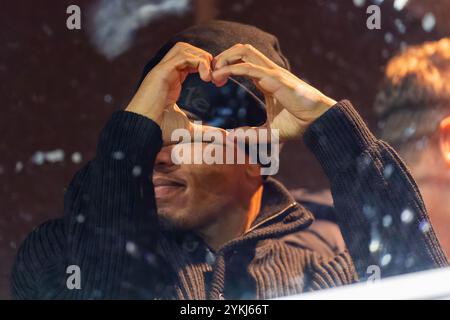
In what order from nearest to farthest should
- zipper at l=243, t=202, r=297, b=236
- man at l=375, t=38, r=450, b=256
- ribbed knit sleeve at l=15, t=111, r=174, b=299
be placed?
ribbed knit sleeve at l=15, t=111, r=174, b=299 → zipper at l=243, t=202, r=297, b=236 → man at l=375, t=38, r=450, b=256

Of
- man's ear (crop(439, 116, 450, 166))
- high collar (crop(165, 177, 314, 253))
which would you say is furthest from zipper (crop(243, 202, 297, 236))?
man's ear (crop(439, 116, 450, 166))

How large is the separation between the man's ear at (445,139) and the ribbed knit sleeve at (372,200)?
0.86 ft

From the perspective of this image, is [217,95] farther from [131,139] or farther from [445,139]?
[445,139]

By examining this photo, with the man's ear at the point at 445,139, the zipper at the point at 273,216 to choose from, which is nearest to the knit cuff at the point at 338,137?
the zipper at the point at 273,216

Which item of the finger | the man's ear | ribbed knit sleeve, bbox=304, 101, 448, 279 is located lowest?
ribbed knit sleeve, bbox=304, 101, 448, 279

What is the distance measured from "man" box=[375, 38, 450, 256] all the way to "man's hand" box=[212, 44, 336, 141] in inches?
8.1

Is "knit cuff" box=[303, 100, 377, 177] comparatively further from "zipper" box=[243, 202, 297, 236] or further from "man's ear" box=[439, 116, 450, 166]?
"man's ear" box=[439, 116, 450, 166]

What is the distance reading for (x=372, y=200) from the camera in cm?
73

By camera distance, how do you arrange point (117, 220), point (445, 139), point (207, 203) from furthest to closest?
point (445, 139) → point (207, 203) → point (117, 220)

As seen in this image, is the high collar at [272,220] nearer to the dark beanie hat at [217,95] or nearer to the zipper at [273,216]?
the zipper at [273,216]

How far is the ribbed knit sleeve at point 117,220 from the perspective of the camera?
2.25 ft

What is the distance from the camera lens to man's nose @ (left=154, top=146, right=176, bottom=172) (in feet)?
2.43

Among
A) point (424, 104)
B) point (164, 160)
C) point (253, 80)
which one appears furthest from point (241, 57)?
point (424, 104)

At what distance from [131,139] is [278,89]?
151 mm
